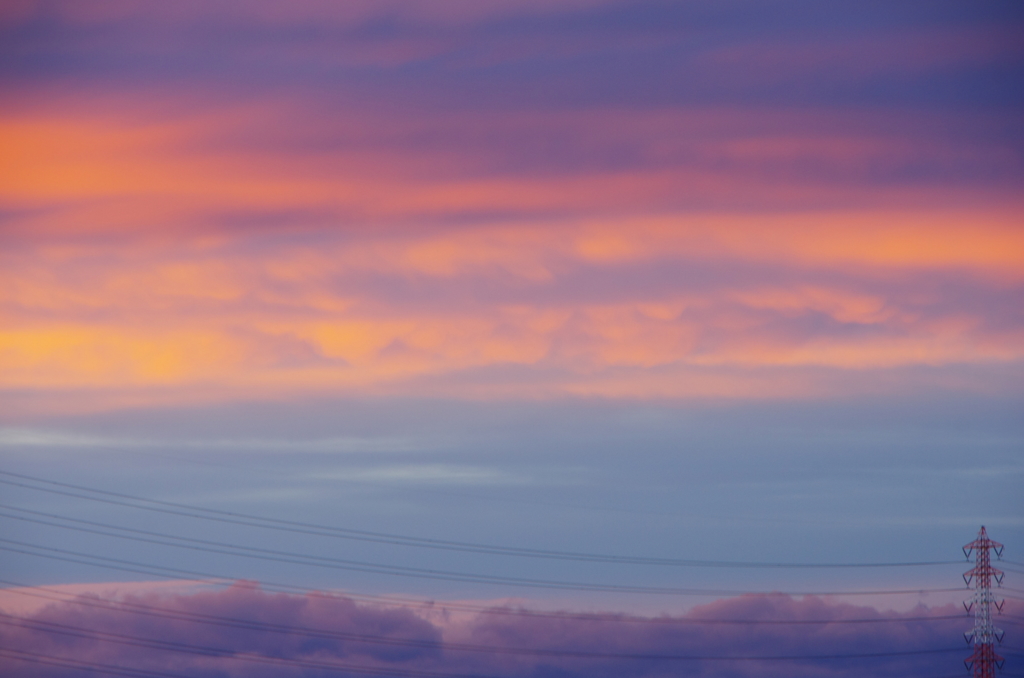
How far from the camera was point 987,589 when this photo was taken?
200 m

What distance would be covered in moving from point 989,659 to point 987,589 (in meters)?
5.57

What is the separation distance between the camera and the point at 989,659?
196125 mm
